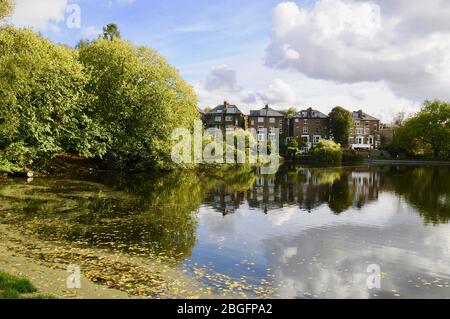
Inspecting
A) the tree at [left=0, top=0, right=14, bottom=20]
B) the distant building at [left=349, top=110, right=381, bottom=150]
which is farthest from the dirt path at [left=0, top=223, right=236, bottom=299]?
the distant building at [left=349, top=110, right=381, bottom=150]

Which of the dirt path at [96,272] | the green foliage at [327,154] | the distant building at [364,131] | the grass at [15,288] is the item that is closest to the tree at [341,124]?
the distant building at [364,131]

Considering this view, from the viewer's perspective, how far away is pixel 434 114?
4080 inches

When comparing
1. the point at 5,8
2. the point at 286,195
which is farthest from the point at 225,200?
the point at 5,8

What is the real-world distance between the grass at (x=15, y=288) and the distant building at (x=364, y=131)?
123591 millimetres

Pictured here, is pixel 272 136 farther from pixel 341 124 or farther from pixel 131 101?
pixel 131 101

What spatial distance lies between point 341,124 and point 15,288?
113 m

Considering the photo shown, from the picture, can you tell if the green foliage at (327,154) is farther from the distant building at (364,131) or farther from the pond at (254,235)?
the pond at (254,235)

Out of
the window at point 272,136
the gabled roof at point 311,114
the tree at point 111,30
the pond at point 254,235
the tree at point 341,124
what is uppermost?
the tree at point 111,30

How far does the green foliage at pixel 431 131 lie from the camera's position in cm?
10161

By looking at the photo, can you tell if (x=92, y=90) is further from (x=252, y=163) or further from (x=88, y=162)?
(x=252, y=163)

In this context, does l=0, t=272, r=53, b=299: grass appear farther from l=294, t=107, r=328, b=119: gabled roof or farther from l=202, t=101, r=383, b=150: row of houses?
l=294, t=107, r=328, b=119: gabled roof

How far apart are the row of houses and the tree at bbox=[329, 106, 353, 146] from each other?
19.2ft
